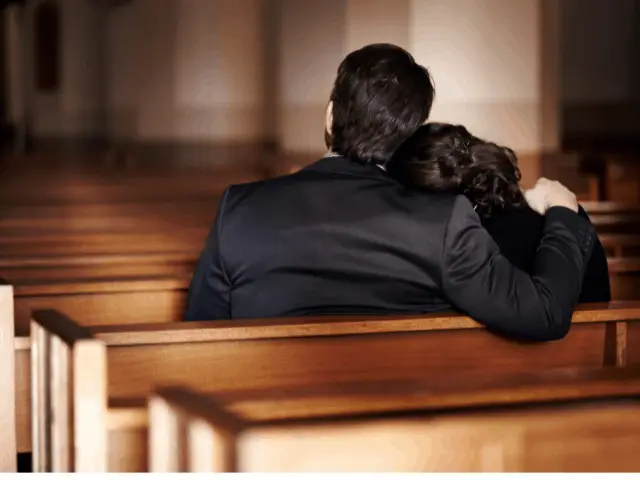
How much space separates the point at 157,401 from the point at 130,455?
1.14ft

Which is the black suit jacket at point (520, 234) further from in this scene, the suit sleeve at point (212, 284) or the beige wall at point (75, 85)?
the beige wall at point (75, 85)

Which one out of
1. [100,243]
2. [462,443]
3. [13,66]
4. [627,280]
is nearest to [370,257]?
[462,443]

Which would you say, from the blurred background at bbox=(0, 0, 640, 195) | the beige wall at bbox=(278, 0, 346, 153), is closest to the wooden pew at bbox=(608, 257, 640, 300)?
the blurred background at bbox=(0, 0, 640, 195)

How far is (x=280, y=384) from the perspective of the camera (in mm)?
1860

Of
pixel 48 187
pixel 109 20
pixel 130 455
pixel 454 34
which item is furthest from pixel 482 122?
pixel 109 20

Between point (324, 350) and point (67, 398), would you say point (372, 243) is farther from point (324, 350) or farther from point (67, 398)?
point (67, 398)

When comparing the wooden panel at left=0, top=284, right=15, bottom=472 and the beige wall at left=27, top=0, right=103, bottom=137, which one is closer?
the wooden panel at left=0, top=284, right=15, bottom=472

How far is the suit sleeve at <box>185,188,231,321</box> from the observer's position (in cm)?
199

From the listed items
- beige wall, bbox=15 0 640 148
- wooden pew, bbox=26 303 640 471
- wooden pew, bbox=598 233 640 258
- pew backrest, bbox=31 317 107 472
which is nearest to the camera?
→ pew backrest, bbox=31 317 107 472

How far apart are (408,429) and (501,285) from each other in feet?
2.91

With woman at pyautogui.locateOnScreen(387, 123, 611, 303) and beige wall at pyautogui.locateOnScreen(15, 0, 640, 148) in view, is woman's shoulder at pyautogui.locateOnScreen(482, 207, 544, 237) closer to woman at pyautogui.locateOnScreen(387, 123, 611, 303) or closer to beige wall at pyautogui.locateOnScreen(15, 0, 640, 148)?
woman at pyautogui.locateOnScreen(387, 123, 611, 303)

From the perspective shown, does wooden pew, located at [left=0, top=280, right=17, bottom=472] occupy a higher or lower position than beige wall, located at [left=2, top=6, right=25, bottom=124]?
lower

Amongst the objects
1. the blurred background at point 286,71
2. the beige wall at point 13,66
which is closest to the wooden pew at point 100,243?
the blurred background at point 286,71

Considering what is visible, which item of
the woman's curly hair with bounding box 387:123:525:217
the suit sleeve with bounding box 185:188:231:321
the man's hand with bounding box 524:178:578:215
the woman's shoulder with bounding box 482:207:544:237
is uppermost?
→ the woman's curly hair with bounding box 387:123:525:217
